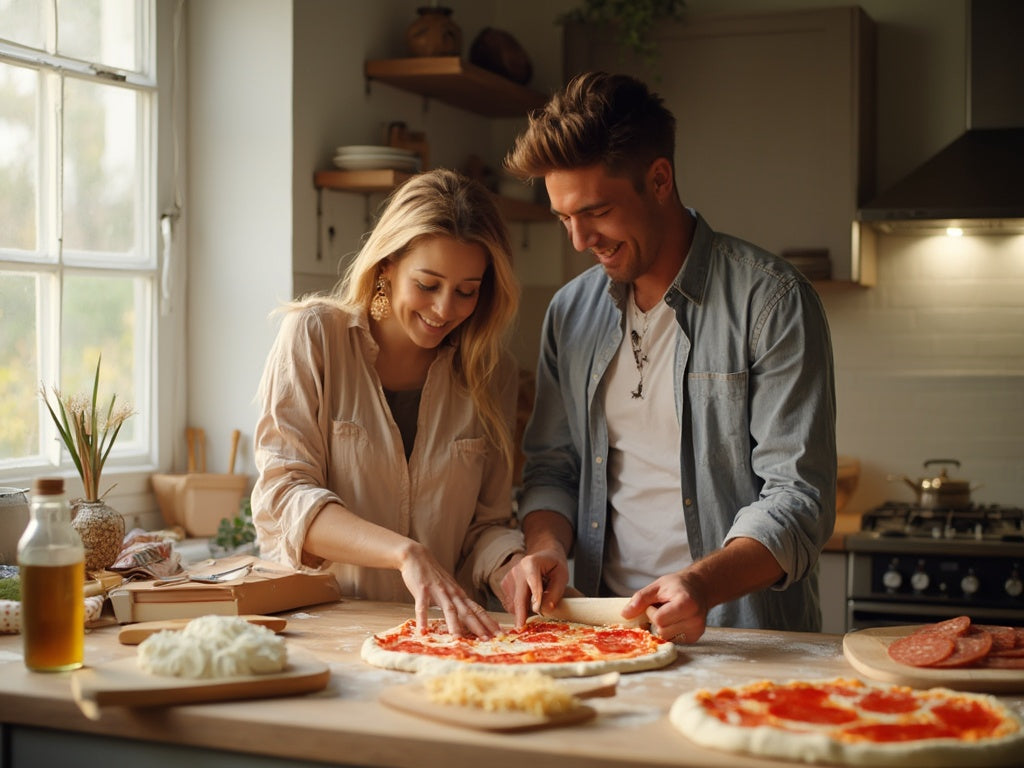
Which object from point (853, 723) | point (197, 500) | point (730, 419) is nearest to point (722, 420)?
point (730, 419)

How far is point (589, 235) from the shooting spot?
2336 millimetres

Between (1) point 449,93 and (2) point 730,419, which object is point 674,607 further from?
(1) point 449,93

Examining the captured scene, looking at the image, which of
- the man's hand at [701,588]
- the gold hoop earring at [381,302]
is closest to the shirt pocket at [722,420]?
the man's hand at [701,588]

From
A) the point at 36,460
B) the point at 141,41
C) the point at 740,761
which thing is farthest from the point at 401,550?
the point at 141,41

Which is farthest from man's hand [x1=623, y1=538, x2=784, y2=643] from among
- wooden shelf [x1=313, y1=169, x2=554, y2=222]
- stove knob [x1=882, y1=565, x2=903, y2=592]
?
wooden shelf [x1=313, y1=169, x2=554, y2=222]

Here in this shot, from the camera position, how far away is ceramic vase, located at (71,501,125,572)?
241 centimetres

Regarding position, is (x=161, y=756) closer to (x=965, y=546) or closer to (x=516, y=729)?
(x=516, y=729)

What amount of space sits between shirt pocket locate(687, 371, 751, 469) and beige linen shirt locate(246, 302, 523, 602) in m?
0.41

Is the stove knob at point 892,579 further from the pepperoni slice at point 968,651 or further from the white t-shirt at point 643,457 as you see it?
the pepperoni slice at point 968,651

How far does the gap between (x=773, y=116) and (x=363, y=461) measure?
2.50 m

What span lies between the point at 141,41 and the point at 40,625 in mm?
2239

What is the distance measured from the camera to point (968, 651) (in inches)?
72.2

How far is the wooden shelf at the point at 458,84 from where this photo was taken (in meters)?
3.92

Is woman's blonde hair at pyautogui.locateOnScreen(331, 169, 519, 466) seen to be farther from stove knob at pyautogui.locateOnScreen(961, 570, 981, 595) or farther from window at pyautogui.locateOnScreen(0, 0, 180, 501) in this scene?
stove knob at pyautogui.locateOnScreen(961, 570, 981, 595)
